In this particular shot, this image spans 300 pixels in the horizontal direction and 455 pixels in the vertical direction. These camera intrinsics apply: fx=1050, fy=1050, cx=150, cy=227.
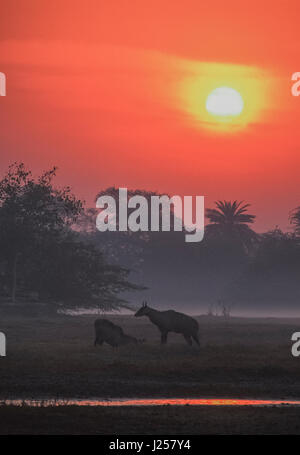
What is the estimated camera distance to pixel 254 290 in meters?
128

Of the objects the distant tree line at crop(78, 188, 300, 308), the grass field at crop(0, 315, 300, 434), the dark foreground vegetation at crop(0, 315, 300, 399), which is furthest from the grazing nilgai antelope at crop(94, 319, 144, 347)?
the distant tree line at crop(78, 188, 300, 308)

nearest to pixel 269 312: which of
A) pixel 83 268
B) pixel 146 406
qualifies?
pixel 83 268

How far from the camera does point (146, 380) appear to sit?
33.1 meters

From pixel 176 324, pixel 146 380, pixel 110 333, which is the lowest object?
pixel 146 380

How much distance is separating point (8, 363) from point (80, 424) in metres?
12.8

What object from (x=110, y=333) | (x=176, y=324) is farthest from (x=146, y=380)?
(x=176, y=324)

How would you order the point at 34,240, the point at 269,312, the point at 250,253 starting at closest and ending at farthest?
the point at 34,240 < the point at 269,312 < the point at 250,253

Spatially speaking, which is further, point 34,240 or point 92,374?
point 34,240

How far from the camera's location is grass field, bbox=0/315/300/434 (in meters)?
24.2

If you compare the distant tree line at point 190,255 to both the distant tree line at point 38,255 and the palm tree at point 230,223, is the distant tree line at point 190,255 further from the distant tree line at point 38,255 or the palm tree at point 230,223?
the distant tree line at point 38,255

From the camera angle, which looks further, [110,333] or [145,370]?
[110,333]

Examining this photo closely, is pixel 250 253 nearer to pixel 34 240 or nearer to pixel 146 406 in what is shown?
pixel 34 240

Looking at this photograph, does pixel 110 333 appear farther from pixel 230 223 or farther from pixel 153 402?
pixel 230 223
